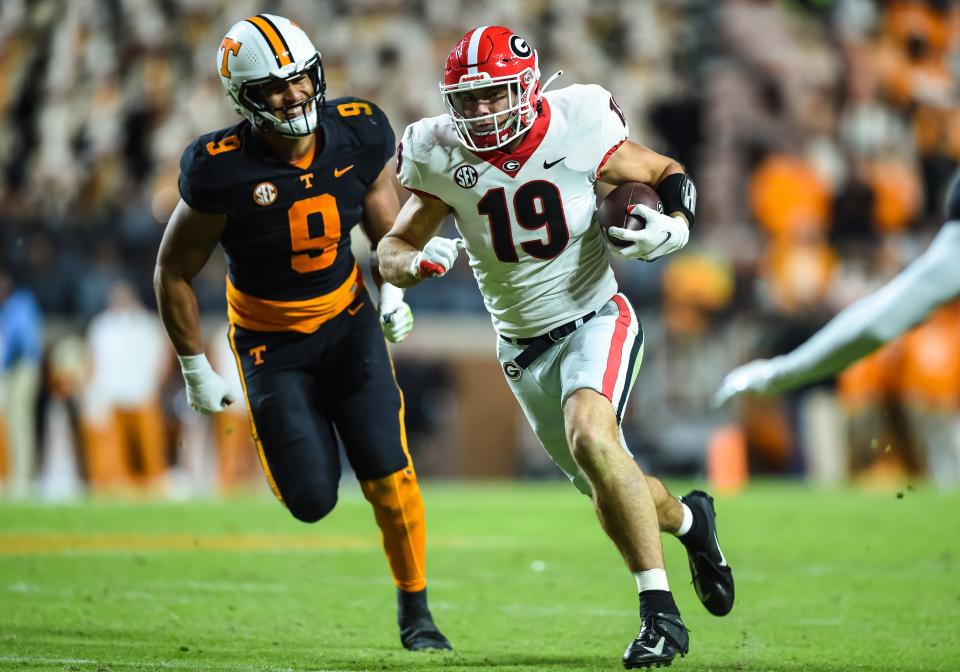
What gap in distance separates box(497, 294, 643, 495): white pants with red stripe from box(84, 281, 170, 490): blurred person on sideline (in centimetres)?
669

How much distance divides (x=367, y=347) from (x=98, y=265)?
7545mm

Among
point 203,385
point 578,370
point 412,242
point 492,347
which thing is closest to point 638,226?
point 578,370

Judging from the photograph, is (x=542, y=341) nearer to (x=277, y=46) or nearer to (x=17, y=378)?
(x=277, y=46)

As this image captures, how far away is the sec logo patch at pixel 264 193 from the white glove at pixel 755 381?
149 cm

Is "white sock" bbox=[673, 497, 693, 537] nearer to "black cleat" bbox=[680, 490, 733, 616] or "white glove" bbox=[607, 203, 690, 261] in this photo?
"black cleat" bbox=[680, 490, 733, 616]

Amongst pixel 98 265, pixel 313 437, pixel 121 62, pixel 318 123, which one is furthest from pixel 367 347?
pixel 121 62

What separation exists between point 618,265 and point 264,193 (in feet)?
26.4

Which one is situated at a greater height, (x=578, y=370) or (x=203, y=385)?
(x=578, y=370)

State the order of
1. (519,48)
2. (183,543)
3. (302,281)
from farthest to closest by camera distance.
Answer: (183,543) → (302,281) → (519,48)

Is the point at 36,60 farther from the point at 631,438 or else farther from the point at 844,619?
the point at 844,619

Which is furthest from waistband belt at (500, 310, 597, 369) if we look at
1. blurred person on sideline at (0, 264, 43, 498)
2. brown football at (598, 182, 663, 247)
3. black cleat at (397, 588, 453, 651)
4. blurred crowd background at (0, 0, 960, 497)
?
blurred person on sideline at (0, 264, 43, 498)

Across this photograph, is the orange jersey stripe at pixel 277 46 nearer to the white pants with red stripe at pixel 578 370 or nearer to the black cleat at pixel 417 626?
the white pants with red stripe at pixel 578 370

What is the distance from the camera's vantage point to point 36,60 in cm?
1257

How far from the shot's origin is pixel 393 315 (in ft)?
15.2
